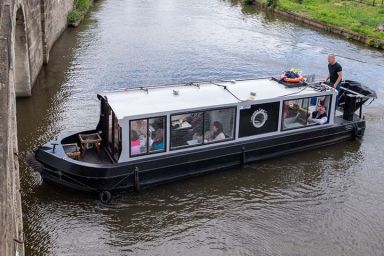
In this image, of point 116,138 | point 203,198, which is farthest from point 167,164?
point 116,138

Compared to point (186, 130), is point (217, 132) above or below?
below

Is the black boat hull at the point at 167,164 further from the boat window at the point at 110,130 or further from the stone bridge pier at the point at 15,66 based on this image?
the stone bridge pier at the point at 15,66

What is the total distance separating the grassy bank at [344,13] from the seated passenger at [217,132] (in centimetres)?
1834

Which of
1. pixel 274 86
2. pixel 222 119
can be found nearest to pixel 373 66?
pixel 274 86

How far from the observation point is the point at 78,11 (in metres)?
30.7

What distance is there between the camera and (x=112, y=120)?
11633 millimetres

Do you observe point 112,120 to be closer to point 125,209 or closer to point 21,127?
point 125,209

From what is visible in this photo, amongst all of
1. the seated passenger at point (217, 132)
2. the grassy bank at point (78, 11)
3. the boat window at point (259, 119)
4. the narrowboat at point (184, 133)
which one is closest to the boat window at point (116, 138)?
the narrowboat at point (184, 133)

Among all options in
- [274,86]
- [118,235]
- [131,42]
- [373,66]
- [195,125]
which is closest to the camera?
[118,235]

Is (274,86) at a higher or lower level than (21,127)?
higher

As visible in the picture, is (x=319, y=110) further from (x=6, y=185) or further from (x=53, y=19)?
(x=53, y=19)

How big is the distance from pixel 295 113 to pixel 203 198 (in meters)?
3.73

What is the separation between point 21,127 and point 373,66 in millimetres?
16406

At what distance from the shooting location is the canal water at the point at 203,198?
33.2ft
